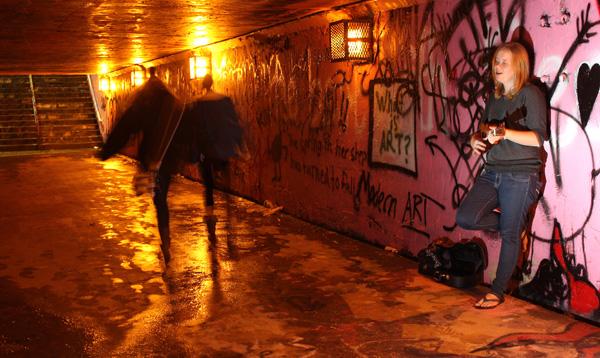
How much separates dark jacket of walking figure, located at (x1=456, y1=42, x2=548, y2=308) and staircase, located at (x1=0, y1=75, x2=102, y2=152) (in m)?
22.1

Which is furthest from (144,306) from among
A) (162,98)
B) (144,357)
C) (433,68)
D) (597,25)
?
(597,25)

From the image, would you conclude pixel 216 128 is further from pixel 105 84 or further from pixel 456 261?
pixel 105 84

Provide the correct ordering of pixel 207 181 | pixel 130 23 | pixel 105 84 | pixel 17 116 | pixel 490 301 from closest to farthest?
pixel 490 301, pixel 130 23, pixel 207 181, pixel 105 84, pixel 17 116

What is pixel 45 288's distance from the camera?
5.98 metres

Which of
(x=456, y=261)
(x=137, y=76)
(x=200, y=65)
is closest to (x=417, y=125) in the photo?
(x=456, y=261)

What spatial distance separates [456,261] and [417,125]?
5.00ft

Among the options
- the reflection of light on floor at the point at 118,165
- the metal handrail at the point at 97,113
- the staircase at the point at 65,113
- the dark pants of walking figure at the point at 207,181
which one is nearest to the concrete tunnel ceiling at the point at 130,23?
the dark pants of walking figure at the point at 207,181

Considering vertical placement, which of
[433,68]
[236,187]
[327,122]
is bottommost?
[236,187]

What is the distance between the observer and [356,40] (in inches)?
289

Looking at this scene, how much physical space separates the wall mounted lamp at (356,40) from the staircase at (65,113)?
63.7 ft

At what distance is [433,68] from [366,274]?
2.10 metres

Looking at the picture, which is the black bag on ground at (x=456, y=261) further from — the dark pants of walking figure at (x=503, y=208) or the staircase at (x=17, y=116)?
the staircase at (x=17, y=116)

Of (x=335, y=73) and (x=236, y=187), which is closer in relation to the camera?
(x=335, y=73)

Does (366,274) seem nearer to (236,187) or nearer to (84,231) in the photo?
(84,231)
